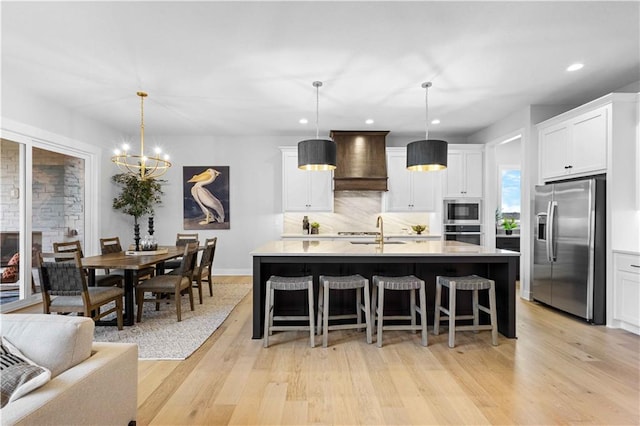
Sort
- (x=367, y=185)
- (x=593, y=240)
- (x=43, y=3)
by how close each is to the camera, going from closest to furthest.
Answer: (x=43, y=3)
(x=593, y=240)
(x=367, y=185)

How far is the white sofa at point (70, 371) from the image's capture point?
1.10m

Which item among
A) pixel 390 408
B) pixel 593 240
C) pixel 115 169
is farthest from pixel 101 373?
pixel 115 169

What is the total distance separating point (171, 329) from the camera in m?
3.49

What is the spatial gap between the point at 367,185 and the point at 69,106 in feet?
15.1

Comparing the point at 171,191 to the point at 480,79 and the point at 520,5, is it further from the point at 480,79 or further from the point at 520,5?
the point at 520,5

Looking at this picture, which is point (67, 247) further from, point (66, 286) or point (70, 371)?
point (70, 371)

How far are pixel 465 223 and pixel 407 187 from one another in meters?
1.18

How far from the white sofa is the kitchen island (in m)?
1.76

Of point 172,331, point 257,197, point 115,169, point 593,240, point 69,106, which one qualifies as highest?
point 69,106

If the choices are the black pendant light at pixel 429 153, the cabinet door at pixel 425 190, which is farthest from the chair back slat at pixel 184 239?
the cabinet door at pixel 425 190

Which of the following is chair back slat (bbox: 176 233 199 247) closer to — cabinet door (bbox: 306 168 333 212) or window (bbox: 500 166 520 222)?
cabinet door (bbox: 306 168 333 212)

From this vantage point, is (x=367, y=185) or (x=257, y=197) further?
(x=257, y=197)

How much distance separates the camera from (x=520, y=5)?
246 cm

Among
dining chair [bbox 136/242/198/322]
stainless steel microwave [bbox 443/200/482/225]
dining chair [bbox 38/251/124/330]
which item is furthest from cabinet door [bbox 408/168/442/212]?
dining chair [bbox 38/251/124/330]
